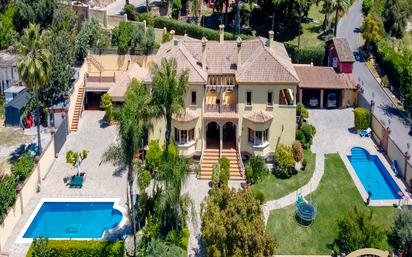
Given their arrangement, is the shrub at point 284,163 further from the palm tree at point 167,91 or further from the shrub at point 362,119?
the palm tree at point 167,91

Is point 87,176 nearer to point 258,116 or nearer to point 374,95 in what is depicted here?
point 258,116

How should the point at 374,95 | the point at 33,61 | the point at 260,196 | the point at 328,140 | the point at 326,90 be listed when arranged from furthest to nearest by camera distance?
the point at 374,95 → the point at 326,90 → the point at 328,140 → the point at 33,61 → the point at 260,196

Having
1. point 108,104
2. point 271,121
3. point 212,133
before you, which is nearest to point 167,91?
point 271,121

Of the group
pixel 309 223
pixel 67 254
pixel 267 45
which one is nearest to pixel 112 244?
pixel 67 254

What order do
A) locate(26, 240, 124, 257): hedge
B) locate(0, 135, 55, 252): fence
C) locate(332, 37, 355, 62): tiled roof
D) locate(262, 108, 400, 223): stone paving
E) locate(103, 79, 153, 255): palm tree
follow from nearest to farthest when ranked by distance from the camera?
1. locate(103, 79, 153, 255): palm tree
2. locate(26, 240, 124, 257): hedge
3. locate(0, 135, 55, 252): fence
4. locate(262, 108, 400, 223): stone paving
5. locate(332, 37, 355, 62): tiled roof

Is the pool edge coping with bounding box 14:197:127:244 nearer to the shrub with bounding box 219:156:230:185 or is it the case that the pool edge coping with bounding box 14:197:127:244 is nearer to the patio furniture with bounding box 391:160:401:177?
the shrub with bounding box 219:156:230:185

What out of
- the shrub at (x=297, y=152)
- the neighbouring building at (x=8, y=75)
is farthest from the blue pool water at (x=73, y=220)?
the neighbouring building at (x=8, y=75)

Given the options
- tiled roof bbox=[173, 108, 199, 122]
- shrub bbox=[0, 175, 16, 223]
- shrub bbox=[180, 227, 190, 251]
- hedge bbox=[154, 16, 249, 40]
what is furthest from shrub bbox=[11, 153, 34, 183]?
hedge bbox=[154, 16, 249, 40]
